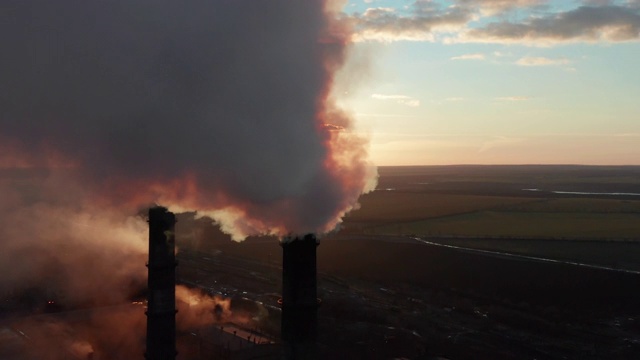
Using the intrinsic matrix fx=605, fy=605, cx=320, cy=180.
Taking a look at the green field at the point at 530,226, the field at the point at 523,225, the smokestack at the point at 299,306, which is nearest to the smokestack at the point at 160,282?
the smokestack at the point at 299,306

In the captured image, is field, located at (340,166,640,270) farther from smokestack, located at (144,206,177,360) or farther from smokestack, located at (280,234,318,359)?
smokestack, located at (144,206,177,360)

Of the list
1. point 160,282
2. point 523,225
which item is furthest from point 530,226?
point 160,282

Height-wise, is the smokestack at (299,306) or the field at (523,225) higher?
the smokestack at (299,306)

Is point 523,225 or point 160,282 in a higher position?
point 160,282

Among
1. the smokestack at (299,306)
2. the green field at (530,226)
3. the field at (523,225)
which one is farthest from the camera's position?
the green field at (530,226)

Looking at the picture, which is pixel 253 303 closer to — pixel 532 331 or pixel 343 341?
pixel 343 341

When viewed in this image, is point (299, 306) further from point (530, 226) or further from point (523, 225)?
point (523, 225)

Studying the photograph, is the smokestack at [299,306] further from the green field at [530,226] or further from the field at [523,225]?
the green field at [530,226]
